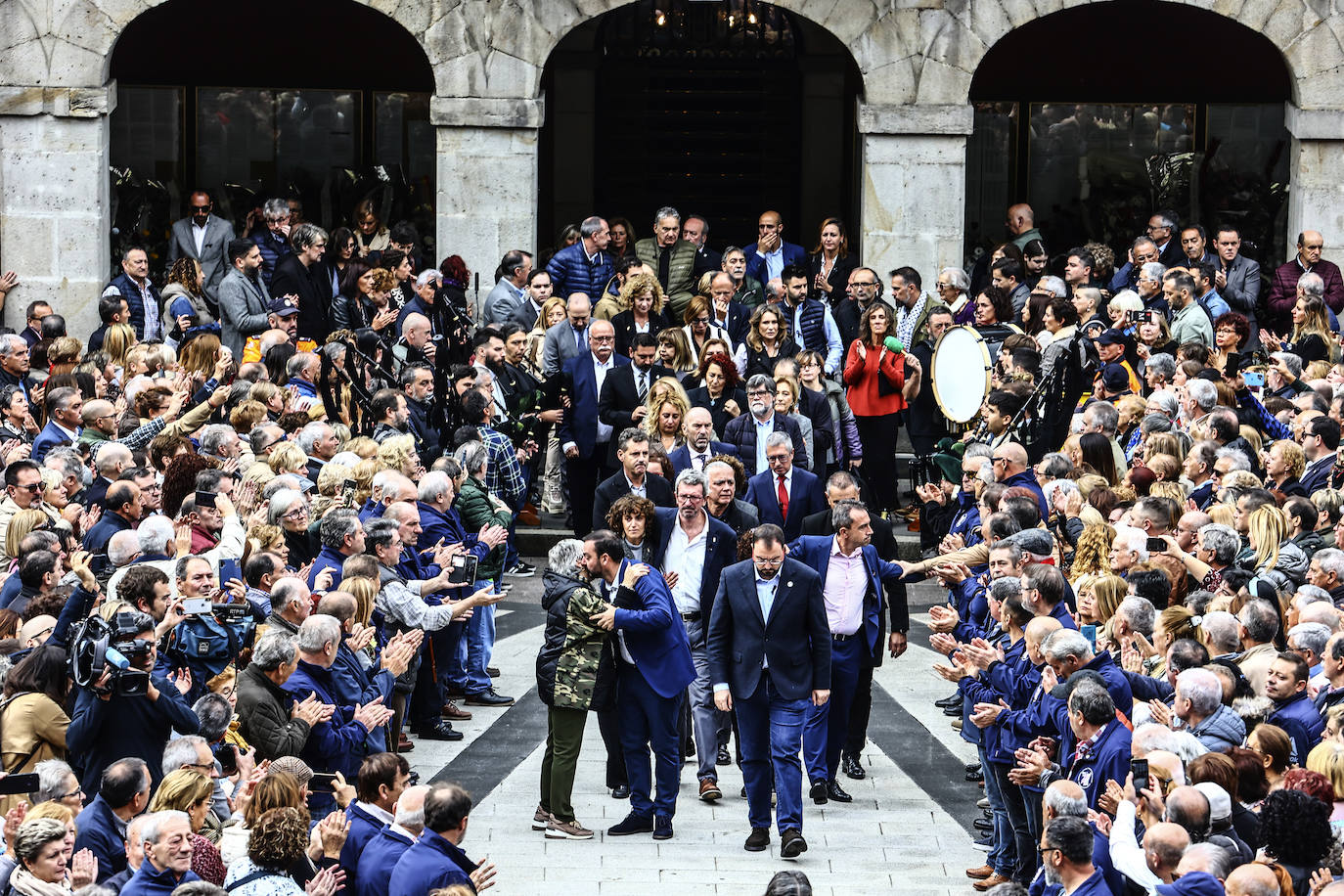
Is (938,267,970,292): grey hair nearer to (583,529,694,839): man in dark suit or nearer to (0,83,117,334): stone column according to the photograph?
(583,529,694,839): man in dark suit

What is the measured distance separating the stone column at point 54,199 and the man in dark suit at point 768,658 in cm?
1017

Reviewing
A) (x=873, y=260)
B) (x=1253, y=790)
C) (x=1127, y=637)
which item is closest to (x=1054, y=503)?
(x=1127, y=637)

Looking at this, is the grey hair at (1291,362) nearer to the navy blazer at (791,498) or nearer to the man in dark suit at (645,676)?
the navy blazer at (791,498)

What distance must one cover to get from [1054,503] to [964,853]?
93.1 inches

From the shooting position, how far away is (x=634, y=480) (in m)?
13.2

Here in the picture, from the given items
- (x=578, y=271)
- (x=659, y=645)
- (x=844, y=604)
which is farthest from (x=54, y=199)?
(x=844, y=604)

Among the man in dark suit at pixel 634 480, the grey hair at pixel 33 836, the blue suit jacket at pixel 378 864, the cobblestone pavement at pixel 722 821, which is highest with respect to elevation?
the man in dark suit at pixel 634 480

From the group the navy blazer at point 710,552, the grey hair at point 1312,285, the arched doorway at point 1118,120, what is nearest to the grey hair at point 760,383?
the navy blazer at point 710,552

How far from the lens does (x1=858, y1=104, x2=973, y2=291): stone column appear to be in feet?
63.8

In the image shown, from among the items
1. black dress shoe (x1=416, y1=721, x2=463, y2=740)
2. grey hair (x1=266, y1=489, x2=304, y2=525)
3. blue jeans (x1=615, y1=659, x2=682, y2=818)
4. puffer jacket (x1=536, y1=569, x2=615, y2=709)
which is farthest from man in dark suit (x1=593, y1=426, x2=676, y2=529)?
grey hair (x1=266, y1=489, x2=304, y2=525)

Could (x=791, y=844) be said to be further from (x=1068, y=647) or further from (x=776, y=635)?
(x=1068, y=647)

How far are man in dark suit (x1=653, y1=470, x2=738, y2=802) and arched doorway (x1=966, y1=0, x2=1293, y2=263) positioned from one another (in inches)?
468

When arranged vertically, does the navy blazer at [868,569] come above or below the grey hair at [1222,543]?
below

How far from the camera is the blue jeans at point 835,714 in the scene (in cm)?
1135
